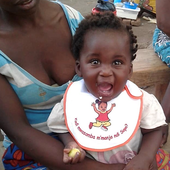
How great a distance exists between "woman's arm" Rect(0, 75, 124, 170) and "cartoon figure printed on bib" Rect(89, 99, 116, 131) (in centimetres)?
19

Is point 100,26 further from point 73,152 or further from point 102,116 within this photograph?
point 73,152

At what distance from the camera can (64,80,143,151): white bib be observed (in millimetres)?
1360

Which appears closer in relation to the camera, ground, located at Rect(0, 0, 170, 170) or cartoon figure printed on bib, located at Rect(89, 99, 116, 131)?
cartoon figure printed on bib, located at Rect(89, 99, 116, 131)

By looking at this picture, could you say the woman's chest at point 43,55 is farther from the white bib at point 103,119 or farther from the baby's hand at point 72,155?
the baby's hand at point 72,155

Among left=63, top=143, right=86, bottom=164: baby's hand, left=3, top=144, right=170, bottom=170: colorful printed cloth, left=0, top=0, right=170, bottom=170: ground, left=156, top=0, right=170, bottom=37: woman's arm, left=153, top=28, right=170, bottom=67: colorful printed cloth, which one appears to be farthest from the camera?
left=0, top=0, right=170, bottom=170: ground

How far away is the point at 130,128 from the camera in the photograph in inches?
54.4

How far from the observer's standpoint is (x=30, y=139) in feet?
4.55

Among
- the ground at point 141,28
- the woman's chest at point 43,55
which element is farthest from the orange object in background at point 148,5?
the woman's chest at point 43,55

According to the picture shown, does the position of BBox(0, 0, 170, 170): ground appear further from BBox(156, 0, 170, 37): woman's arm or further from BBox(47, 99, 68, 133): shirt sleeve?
BBox(47, 99, 68, 133): shirt sleeve

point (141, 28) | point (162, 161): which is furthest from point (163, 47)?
point (141, 28)

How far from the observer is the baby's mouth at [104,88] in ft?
4.23

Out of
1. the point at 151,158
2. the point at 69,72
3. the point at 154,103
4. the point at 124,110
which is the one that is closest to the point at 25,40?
the point at 69,72

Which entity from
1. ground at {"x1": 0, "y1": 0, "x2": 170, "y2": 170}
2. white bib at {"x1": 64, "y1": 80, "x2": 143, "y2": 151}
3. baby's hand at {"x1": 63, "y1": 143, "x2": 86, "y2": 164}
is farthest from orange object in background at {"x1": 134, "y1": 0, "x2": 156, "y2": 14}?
baby's hand at {"x1": 63, "y1": 143, "x2": 86, "y2": 164}

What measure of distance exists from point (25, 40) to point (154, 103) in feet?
2.67
